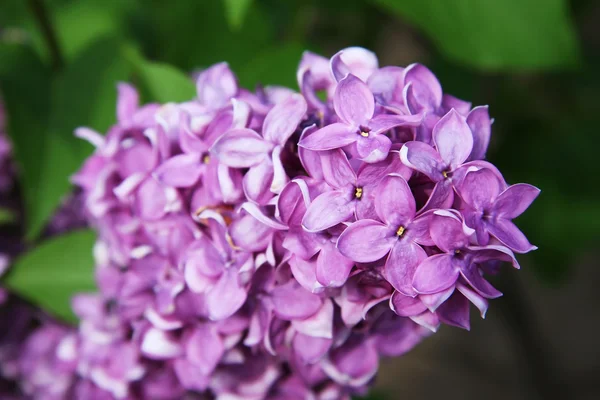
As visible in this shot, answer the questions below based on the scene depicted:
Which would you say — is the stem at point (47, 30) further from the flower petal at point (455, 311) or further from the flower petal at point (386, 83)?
the flower petal at point (455, 311)

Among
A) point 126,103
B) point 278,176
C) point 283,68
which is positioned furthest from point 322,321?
point 283,68

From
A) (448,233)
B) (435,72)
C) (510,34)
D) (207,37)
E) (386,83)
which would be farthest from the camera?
(435,72)

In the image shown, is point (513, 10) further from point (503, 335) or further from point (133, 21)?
point (503, 335)

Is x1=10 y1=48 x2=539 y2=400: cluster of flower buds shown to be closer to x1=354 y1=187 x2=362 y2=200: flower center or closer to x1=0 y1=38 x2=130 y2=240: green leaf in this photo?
x1=354 y1=187 x2=362 y2=200: flower center

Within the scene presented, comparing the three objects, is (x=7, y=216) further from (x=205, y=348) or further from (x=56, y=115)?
(x=205, y=348)

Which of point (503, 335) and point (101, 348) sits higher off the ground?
point (101, 348)

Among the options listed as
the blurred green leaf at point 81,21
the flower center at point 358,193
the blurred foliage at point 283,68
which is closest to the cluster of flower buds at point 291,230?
the flower center at point 358,193

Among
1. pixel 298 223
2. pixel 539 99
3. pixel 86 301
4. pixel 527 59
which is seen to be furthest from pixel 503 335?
pixel 298 223

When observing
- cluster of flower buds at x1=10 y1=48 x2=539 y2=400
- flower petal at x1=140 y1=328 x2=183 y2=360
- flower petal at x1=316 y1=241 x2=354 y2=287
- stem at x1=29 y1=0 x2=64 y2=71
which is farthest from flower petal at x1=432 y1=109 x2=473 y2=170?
stem at x1=29 y1=0 x2=64 y2=71
